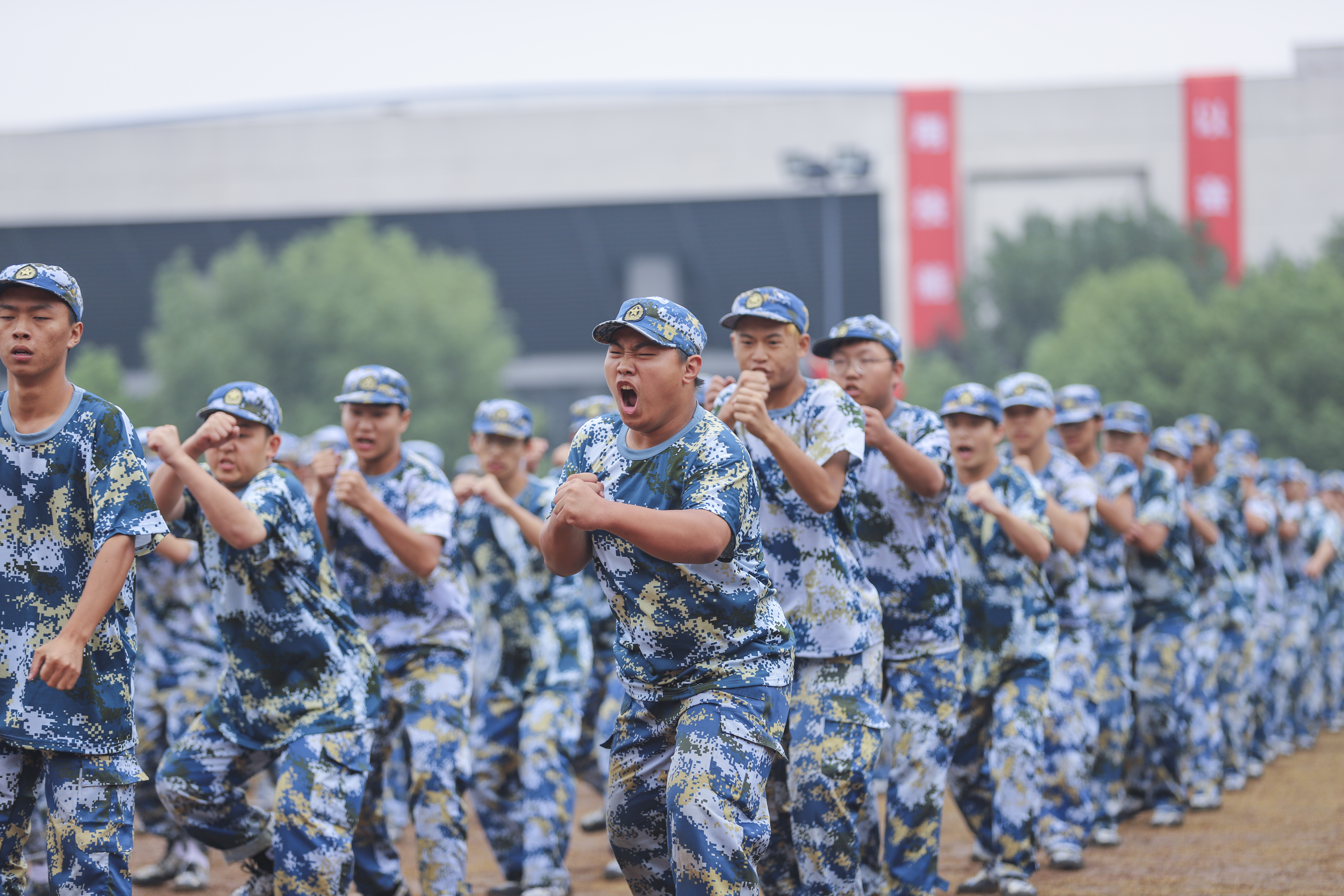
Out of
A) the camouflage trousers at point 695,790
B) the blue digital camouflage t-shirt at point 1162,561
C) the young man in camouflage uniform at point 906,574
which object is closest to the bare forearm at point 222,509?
the camouflage trousers at point 695,790

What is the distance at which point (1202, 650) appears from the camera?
11180 millimetres

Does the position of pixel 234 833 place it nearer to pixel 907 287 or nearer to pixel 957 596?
pixel 957 596

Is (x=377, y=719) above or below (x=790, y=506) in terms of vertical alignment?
below

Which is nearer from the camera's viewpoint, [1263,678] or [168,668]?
[168,668]

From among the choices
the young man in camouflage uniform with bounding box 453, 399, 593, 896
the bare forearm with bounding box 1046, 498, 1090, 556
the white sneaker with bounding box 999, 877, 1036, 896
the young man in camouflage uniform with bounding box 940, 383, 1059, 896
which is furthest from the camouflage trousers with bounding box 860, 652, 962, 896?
the young man in camouflage uniform with bounding box 453, 399, 593, 896

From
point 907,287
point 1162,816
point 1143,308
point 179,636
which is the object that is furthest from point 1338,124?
point 179,636

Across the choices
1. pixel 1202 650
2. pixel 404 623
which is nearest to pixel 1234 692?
pixel 1202 650

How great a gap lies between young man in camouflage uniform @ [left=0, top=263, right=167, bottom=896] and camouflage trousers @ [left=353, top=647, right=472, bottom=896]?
2.04 meters

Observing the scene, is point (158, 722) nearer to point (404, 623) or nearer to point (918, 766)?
point (404, 623)

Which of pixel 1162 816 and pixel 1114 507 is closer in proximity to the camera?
pixel 1114 507

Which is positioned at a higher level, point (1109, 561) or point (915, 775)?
point (1109, 561)

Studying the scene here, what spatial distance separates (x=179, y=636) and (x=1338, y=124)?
5533cm

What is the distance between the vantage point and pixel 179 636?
29.8 ft

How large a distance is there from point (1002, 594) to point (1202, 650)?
3.65 meters
